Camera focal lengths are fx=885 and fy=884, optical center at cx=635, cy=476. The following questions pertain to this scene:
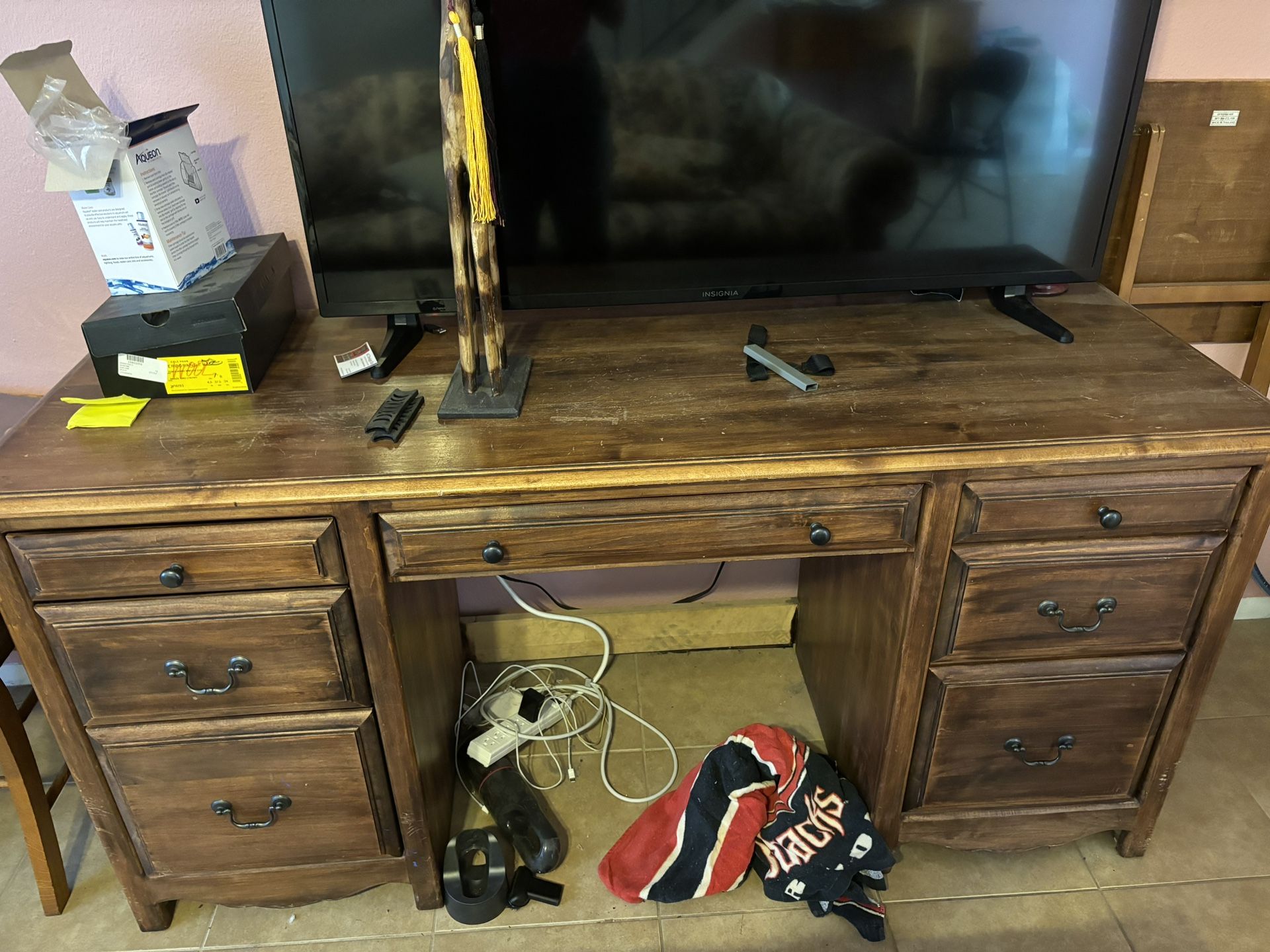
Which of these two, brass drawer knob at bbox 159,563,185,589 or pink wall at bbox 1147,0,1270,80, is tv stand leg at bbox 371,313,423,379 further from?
pink wall at bbox 1147,0,1270,80

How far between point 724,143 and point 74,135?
0.87 meters

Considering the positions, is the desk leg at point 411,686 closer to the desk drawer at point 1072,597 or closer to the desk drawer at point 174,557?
the desk drawer at point 174,557

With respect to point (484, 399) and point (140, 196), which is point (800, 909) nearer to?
point (484, 399)

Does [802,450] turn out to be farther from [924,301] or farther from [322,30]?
[322,30]

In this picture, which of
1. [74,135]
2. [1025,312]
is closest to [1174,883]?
[1025,312]

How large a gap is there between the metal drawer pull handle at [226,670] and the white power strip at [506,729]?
22.4 inches

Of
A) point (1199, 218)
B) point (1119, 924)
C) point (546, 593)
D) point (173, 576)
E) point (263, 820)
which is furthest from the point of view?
point (546, 593)

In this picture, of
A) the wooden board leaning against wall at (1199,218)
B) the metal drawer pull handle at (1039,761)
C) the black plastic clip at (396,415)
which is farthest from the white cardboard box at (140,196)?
the wooden board leaning against wall at (1199,218)

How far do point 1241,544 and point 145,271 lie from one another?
156 centimetres

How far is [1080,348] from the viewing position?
1335 millimetres

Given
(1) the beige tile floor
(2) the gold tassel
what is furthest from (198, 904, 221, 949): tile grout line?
(2) the gold tassel

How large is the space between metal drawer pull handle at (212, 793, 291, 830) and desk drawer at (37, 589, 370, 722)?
0.16m

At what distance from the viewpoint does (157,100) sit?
1.38 m

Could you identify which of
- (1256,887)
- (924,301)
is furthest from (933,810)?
(924,301)
